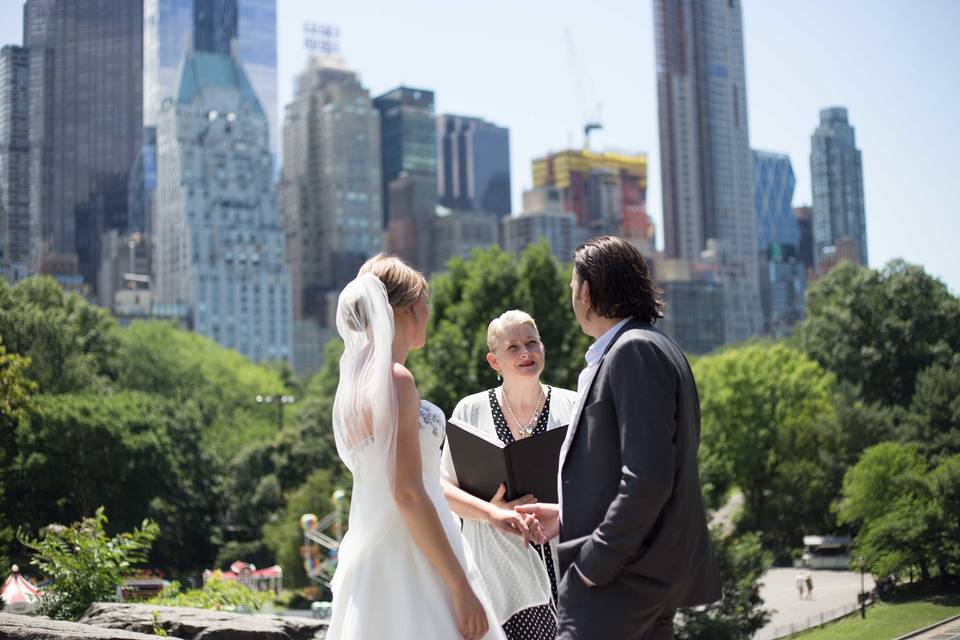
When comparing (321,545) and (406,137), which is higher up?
(406,137)

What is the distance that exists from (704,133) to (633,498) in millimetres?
171987

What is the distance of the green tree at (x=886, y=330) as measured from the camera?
32.9 m

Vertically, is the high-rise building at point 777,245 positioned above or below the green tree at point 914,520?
above

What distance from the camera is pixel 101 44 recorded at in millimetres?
106125

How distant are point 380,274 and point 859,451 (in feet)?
118

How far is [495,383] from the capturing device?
28.1 meters

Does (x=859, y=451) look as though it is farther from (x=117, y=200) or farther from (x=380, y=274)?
(x=117, y=200)

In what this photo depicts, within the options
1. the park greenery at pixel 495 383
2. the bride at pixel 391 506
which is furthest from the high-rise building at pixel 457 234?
the bride at pixel 391 506

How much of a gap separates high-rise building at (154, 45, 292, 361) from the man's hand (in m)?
127

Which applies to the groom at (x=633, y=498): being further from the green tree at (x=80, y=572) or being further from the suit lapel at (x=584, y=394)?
the green tree at (x=80, y=572)

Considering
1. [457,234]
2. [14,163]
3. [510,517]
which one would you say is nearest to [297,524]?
[510,517]

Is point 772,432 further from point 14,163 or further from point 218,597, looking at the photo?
point 14,163

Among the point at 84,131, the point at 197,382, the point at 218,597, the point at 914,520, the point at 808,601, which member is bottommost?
the point at 808,601

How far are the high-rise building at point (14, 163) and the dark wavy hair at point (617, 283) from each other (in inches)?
2242
